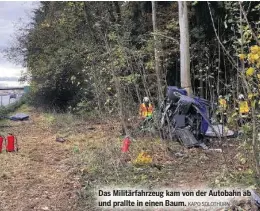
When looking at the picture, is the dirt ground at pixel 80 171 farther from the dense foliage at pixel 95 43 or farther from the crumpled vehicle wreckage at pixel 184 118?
the dense foliage at pixel 95 43

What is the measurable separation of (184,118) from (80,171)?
2551 millimetres

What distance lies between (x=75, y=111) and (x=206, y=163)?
1236cm

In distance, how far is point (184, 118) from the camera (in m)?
8.30

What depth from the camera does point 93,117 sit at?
49.2ft

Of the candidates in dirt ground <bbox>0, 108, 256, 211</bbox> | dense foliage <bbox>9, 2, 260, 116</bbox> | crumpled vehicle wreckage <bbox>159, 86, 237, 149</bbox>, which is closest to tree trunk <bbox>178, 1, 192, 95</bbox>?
dense foliage <bbox>9, 2, 260, 116</bbox>

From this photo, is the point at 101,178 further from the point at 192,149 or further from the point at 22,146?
the point at 22,146

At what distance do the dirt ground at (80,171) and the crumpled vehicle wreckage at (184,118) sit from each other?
0.32 meters

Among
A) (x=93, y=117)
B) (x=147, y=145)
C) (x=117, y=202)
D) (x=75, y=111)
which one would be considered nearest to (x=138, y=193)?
(x=117, y=202)

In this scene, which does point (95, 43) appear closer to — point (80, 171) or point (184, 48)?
point (184, 48)

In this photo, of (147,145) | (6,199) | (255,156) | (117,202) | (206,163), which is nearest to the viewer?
(255,156)

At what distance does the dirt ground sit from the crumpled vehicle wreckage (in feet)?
1.03

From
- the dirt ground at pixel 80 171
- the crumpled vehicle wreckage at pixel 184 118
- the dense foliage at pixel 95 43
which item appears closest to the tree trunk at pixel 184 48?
the dense foliage at pixel 95 43

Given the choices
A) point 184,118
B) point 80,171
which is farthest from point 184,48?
point 80,171

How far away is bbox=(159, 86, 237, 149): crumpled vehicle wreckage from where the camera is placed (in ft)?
26.4
